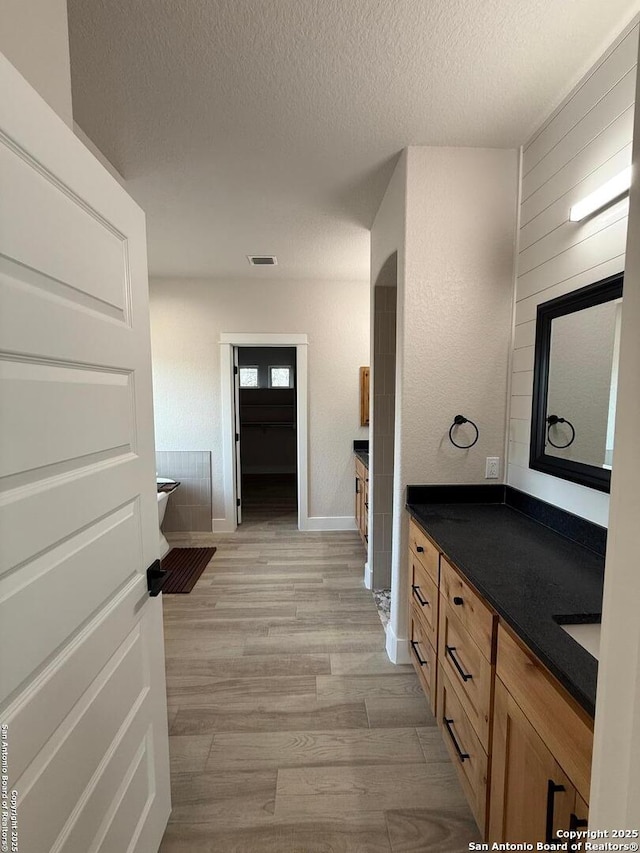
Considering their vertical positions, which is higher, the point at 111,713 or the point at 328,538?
the point at 111,713

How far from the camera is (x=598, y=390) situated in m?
1.40

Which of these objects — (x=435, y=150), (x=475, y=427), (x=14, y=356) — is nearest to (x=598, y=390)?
(x=475, y=427)

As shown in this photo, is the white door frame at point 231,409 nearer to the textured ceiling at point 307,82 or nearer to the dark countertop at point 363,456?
the dark countertop at point 363,456

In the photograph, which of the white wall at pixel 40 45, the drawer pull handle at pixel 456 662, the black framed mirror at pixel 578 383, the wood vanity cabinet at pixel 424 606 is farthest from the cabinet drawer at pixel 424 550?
the white wall at pixel 40 45

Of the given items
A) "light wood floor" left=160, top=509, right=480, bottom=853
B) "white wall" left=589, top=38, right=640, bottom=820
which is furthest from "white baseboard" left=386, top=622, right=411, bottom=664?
"white wall" left=589, top=38, right=640, bottom=820

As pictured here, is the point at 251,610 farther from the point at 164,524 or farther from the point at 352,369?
the point at 352,369

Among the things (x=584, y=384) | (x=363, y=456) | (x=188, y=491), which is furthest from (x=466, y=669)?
(x=188, y=491)

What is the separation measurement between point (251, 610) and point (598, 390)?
240cm

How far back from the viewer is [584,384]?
1.47 m

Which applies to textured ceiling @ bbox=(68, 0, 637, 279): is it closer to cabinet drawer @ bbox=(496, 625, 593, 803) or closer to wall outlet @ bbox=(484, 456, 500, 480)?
wall outlet @ bbox=(484, 456, 500, 480)

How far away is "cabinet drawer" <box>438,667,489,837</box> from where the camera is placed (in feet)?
3.82

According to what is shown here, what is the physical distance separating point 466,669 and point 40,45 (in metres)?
2.13

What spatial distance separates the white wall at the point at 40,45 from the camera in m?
0.78

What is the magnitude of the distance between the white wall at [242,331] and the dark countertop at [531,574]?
7.36 feet
